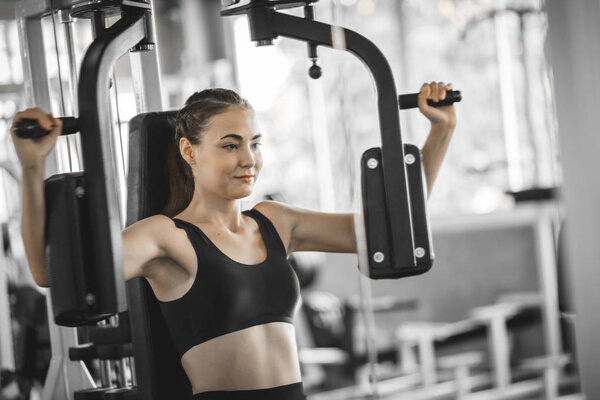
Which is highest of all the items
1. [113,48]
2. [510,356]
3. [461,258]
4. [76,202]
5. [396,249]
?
[113,48]

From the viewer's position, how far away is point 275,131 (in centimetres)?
636

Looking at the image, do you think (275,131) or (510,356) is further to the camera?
(275,131)

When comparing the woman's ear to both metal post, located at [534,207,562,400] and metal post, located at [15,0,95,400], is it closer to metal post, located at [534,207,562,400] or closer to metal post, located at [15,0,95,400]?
metal post, located at [15,0,95,400]

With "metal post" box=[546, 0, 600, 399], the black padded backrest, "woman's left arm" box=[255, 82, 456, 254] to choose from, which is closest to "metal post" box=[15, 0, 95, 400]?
the black padded backrest

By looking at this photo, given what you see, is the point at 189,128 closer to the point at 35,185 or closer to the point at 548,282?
the point at 35,185

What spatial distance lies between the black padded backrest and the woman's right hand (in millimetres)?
425

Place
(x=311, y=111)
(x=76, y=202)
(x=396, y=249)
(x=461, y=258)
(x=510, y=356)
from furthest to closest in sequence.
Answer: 1. (x=311, y=111)
2. (x=461, y=258)
3. (x=510, y=356)
4. (x=396, y=249)
5. (x=76, y=202)

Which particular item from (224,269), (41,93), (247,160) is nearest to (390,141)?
(247,160)

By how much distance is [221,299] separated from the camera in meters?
1.51

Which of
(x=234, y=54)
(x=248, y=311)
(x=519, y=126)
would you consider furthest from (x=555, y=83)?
(x=234, y=54)

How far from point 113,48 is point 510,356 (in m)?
4.48

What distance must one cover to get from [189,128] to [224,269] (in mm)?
288

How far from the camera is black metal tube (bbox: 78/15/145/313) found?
1195 mm

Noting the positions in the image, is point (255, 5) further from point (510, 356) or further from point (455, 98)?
point (510, 356)
